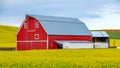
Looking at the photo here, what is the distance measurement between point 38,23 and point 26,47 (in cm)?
568

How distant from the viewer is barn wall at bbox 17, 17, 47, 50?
3140 inches

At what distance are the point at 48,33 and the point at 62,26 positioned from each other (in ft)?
23.4

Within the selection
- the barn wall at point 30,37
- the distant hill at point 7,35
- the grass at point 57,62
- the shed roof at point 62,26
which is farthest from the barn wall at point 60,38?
the distant hill at point 7,35

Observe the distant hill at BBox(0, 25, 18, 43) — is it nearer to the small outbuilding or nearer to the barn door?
the small outbuilding

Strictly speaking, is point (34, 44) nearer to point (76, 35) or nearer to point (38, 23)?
Result: point (38, 23)

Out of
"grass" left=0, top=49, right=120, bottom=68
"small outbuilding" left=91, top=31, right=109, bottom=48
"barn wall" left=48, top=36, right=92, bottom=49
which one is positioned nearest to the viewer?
"grass" left=0, top=49, right=120, bottom=68

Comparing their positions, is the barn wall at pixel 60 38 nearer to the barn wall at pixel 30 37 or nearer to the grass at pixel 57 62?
the barn wall at pixel 30 37

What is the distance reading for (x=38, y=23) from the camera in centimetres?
8119

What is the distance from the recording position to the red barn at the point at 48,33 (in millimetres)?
79500

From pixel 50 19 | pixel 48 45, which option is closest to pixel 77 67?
pixel 48 45

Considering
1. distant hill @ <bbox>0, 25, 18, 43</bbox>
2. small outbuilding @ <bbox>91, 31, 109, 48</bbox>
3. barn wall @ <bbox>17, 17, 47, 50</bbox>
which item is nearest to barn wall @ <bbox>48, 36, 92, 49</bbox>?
barn wall @ <bbox>17, 17, 47, 50</bbox>

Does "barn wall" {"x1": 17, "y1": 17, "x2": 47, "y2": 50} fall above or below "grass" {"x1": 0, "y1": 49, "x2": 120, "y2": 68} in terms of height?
above

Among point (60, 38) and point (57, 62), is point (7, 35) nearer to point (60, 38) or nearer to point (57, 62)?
point (60, 38)

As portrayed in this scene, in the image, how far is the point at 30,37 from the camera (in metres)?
83.1
